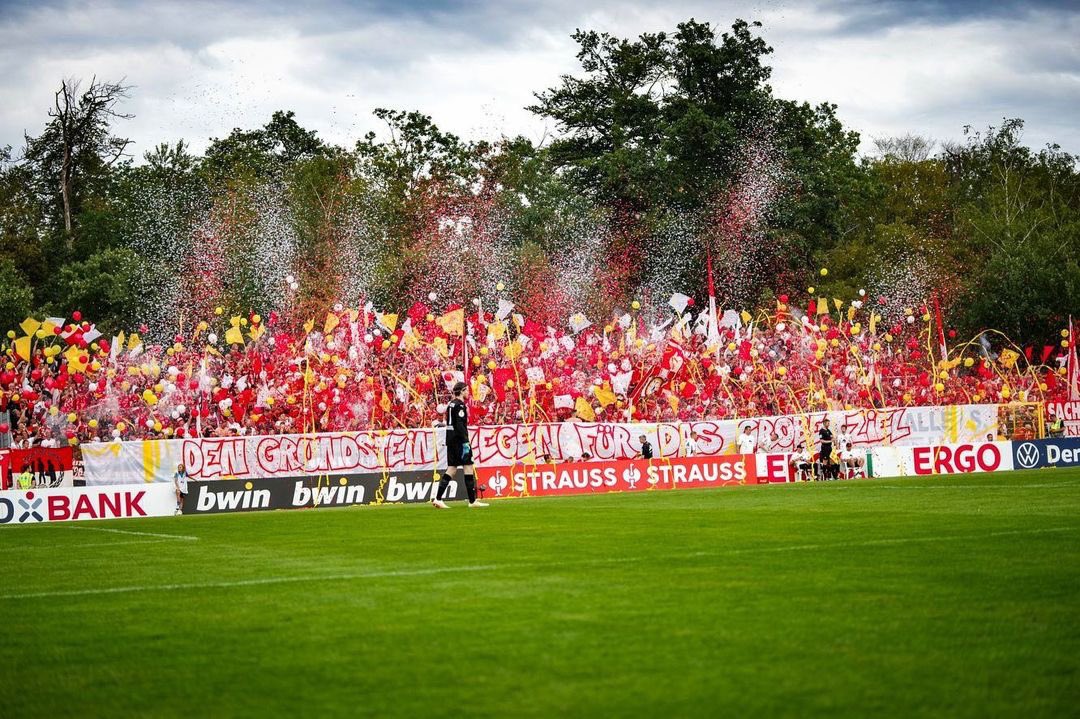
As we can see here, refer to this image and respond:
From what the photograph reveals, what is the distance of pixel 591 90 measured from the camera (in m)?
70.6

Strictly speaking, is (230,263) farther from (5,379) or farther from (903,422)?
(903,422)

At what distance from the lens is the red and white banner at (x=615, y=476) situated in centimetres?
3212

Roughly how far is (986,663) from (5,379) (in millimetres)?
34147

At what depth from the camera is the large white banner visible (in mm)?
32219

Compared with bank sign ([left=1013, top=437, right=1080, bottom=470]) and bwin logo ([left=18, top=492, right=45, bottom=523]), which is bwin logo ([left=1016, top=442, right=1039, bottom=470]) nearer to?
bank sign ([left=1013, top=437, right=1080, bottom=470])

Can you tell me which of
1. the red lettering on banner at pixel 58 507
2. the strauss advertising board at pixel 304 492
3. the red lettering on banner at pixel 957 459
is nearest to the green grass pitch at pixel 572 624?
the red lettering on banner at pixel 58 507

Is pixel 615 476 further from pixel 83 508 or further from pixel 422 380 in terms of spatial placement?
pixel 83 508

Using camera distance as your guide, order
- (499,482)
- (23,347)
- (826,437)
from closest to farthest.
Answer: (499,482) < (826,437) < (23,347)

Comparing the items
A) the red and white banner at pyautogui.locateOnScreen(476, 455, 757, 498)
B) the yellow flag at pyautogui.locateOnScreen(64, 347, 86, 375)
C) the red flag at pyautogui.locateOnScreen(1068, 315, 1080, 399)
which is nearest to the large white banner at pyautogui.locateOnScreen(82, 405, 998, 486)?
the red and white banner at pyautogui.locateOnScreen(476, 455, 757, 498)

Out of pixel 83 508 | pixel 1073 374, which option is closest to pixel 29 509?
pixel 83 508

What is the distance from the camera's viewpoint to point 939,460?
113 feet

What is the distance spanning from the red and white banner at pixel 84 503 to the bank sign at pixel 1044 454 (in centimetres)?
2250

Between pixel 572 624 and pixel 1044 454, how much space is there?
2981 cm

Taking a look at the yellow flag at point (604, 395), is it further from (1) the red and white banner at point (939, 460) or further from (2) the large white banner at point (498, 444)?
(1) the red and white banner at point (939, 460)
